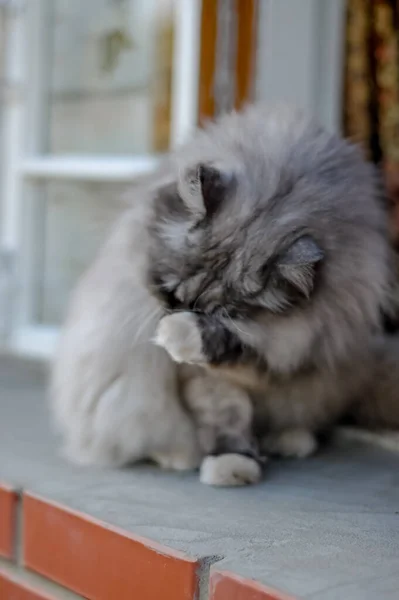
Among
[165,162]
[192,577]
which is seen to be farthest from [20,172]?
[192,577]

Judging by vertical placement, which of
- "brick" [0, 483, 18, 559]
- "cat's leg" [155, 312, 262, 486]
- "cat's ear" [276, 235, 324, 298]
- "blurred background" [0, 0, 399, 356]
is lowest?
"brick" [0, 483, 18, 559]

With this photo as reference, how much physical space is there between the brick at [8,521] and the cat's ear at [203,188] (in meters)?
0.54

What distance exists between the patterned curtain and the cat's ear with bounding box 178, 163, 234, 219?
1.24m

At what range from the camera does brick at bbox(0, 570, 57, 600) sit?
1302 millimetres

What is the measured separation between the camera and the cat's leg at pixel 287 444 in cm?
164

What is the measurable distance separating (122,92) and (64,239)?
50 centimetres

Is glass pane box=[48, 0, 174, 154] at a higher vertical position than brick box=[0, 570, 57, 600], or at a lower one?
higher

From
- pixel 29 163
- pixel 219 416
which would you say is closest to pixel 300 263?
pixel 219 416

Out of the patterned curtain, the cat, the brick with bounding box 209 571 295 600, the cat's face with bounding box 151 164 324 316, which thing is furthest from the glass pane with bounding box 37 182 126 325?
the brick with bounding box 209 571 295 600

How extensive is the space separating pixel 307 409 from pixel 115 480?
38 cm

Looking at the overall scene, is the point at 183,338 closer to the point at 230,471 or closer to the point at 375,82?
the point at 230,471

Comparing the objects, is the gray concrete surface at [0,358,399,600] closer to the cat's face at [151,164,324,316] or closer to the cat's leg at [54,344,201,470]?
the cat's leg at [54,344,201,470]

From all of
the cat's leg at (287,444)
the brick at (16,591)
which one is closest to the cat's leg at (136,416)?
the cat's leg at (287,444)

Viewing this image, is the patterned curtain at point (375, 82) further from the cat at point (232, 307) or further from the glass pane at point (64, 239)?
the cat at point (232, 307)
